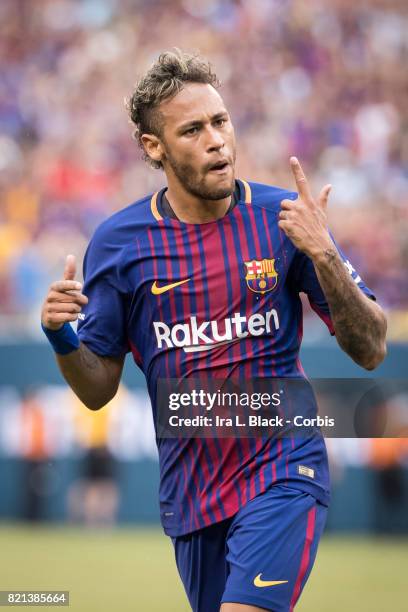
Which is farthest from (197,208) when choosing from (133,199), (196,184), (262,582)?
(133,199)

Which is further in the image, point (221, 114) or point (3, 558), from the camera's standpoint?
point (3, 558)

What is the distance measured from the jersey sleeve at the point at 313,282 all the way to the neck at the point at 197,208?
1.30 ft

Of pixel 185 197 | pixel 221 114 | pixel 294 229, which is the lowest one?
pixel 294 229

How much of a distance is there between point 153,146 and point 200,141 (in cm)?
34

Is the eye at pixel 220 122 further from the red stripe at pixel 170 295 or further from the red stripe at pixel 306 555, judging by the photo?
the red stripe at pixel 306 555

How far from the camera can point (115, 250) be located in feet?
14.3

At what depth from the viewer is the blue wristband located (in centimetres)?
408

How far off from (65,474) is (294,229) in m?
7.33

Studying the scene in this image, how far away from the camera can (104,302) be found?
14.3ft

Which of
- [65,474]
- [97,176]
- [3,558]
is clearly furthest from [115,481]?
[97,176]

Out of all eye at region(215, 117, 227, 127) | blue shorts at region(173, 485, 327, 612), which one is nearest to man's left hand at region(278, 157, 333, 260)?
eye at region(215, 117, 227, 127)

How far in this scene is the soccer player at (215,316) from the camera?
12.8 ft

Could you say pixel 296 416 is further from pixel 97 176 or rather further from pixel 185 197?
pixel 97 176

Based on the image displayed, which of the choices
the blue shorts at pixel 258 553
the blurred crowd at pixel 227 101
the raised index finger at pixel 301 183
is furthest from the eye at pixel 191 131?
the blurred crowd at pixel 227 101
